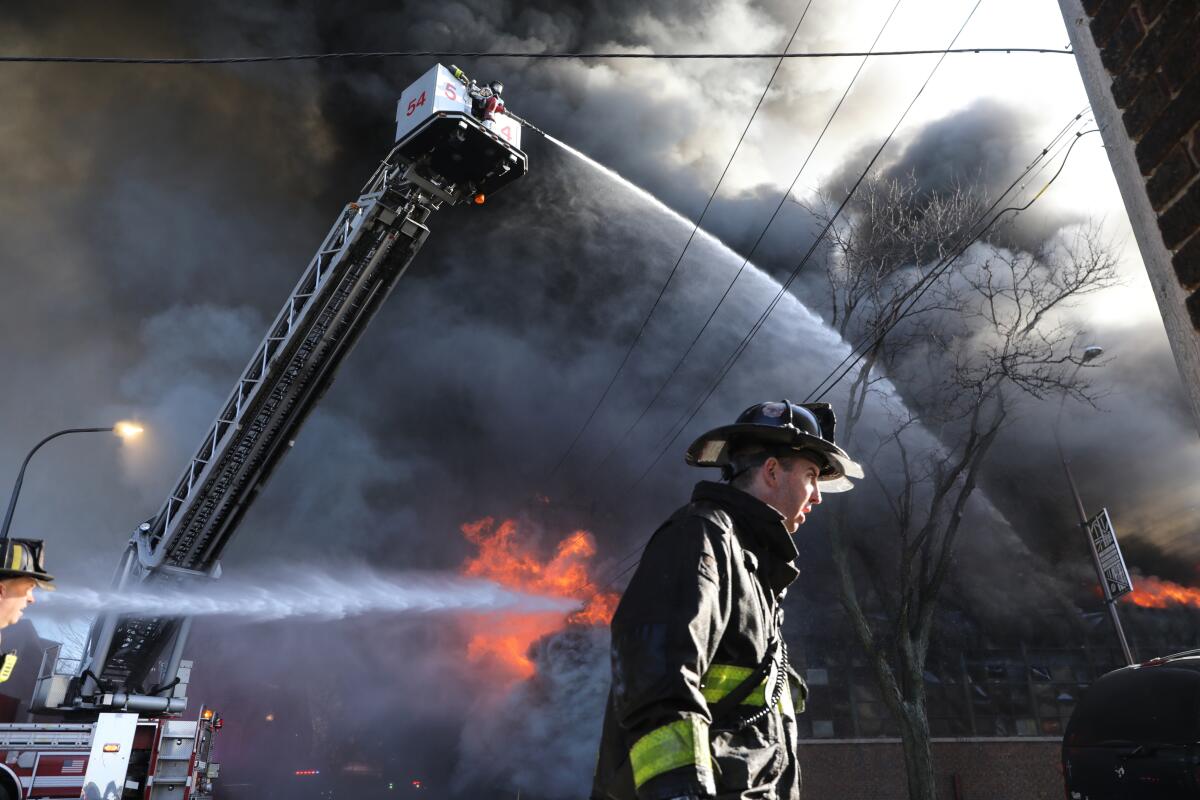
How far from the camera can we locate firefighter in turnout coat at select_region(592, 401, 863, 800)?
1.65 m

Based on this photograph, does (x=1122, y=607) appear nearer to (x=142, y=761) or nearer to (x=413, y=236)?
(x=413, y=236)

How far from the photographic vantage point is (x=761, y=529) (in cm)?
233

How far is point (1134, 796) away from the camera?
16.8ft

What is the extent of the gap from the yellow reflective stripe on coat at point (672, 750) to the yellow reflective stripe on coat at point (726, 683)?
310 millimetres

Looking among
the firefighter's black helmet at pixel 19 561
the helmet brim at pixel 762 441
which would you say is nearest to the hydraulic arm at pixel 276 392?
the firefighter's black helmet at pixel 19 561

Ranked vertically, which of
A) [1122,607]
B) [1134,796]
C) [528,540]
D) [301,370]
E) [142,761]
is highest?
[528,540]

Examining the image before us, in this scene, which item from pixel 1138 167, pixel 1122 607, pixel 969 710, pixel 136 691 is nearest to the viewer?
pixel 1138 167

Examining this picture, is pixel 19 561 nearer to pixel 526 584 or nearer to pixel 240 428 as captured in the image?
pixel 240 428

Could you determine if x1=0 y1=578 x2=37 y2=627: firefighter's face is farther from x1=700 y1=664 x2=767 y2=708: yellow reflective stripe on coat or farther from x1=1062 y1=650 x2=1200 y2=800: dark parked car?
x1=1062 y1=650 x2=1200 y2=800: dark parked car

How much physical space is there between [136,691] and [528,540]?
61.3ft

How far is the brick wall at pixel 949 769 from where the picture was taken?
51.2ft

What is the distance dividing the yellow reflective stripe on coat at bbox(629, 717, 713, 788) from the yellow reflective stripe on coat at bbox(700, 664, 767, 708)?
0.31 m

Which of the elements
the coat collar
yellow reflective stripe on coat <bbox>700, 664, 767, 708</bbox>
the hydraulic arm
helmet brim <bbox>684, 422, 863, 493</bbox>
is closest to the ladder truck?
the hydraulic arm

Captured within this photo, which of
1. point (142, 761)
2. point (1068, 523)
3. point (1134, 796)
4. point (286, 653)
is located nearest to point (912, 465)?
point (1068, 523)
